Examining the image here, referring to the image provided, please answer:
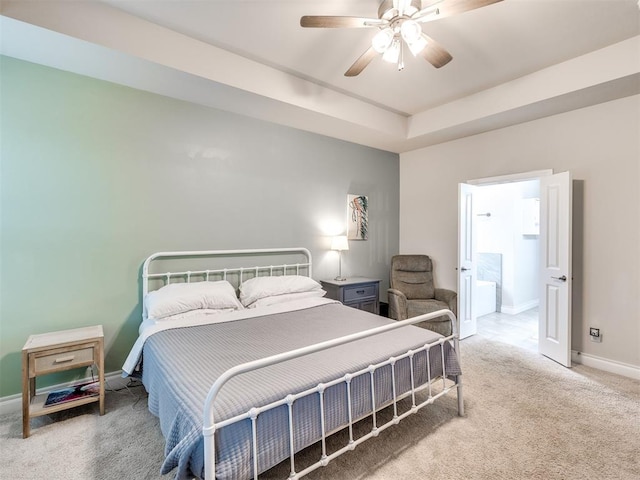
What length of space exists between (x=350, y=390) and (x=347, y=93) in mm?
3066

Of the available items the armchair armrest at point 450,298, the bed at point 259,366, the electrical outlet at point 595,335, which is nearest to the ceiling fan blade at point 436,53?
the bed at point 259,366

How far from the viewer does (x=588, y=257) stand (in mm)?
3223

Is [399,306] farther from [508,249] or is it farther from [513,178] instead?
[508,249]

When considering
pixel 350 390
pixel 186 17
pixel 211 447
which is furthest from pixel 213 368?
pixel 186 17

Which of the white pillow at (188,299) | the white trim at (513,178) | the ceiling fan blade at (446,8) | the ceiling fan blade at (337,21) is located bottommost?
the white pillow at (188,299)

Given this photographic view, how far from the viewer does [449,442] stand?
1.98m

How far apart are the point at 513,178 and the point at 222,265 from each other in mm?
3583

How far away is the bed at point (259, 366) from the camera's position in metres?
1.28

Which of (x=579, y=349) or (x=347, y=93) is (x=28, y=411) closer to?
(x=347, y=93)

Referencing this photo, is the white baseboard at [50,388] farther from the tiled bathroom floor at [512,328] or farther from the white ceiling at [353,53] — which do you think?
the tiled bathroom floor at [512,328]

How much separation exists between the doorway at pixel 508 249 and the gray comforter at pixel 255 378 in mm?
3645

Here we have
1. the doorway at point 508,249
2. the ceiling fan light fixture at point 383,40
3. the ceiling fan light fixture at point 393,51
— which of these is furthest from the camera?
the doorway at point 508,249

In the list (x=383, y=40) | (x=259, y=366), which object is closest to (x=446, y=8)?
(x=383, y=40)

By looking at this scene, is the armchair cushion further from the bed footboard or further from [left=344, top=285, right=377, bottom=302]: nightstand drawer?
the bed footboard
